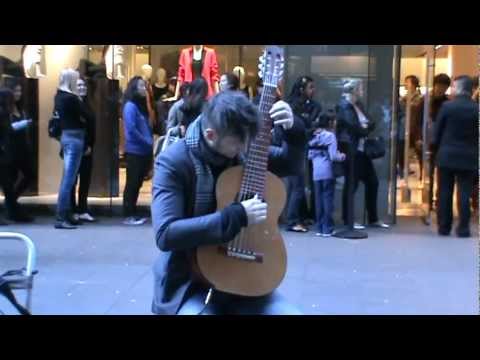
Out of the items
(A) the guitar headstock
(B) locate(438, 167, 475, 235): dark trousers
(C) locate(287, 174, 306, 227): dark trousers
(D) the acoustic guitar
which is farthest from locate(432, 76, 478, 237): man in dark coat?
(D) the acoustic guitar

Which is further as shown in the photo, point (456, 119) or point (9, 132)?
point (9, 132)

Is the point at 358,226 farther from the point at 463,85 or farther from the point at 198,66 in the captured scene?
the point at 198,66

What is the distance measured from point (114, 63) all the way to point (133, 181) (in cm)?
172

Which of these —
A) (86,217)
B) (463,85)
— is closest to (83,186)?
(86,217)

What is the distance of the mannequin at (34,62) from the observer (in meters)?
10.6

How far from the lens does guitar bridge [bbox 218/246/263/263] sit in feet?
10.9

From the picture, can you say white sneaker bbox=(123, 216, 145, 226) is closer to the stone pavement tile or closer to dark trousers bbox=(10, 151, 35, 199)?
dark trousers bbox=(10, 151, 35, 199)

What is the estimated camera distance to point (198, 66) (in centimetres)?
1059

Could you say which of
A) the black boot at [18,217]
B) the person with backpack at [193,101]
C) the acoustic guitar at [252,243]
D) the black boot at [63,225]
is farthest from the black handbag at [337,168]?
the acoustic guitar at [252,243]

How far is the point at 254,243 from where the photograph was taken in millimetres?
3408
